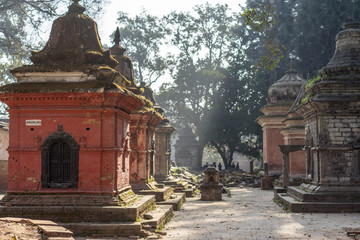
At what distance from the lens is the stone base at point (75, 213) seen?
30.5 feet

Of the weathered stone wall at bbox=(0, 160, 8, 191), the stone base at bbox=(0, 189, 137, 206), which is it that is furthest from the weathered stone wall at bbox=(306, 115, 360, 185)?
the weathered stone wall at bbox=(0, 160, 8, 191)

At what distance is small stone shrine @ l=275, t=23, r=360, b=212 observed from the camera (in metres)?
13.1

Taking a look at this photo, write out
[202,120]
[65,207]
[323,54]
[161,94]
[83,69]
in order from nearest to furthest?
[65,207]
[83,69]
[323,54]
[202,120]
[161,94]

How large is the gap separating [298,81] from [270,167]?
5894 millimetres

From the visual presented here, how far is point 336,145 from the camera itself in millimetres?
13453

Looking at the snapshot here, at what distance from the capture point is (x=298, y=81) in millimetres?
26922

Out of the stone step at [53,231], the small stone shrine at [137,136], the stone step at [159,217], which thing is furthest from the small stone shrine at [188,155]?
the stone step at [53,231]

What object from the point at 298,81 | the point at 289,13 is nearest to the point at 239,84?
the point at 289,13

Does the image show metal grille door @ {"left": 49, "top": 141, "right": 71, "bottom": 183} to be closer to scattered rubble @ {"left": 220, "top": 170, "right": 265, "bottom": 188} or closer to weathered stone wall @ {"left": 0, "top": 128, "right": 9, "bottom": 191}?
weathered stone wall @ {"left": 0, "top": 128, "right": 9, "bottom": 191}

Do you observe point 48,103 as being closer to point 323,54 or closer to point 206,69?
point 323,54

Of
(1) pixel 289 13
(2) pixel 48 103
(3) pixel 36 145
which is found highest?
(1) pixel 289 13

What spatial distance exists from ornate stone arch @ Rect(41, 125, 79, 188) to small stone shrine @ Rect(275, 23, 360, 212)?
7.16m

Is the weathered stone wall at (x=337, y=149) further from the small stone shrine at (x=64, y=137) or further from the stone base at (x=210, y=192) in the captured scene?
the small stone shrine at (x=64, y=137)

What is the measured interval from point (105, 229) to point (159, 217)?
188 cm
